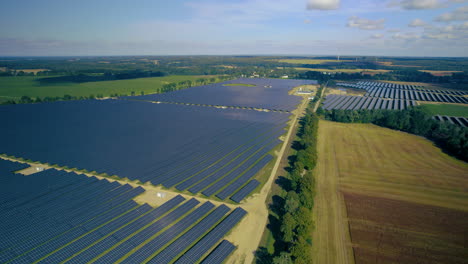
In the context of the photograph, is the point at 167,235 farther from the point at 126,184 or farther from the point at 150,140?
the point at 150,140

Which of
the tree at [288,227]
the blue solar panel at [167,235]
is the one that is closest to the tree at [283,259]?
the tree at [288,227]

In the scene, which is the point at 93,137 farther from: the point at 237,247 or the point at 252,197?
the point at 237,247

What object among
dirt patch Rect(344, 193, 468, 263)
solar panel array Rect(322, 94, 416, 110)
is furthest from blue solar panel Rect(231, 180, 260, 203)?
solar panel array Rect(322, 94, 416, 110)

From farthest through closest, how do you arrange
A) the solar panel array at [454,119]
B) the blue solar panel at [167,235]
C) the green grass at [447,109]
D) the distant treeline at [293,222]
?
the green grass at [447,109] → the solar panel array at [454,119] → the blue solar panel at [167,235] → the distant treeline at [293,222]

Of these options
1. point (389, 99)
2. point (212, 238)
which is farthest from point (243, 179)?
point (389, 99)

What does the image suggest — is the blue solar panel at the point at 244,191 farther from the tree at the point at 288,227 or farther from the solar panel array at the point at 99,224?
the tree at the point at 288,227

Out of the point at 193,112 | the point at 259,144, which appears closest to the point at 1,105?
the point at 193,112

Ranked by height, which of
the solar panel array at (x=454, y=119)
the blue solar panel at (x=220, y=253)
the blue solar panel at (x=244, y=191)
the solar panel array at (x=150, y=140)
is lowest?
the blue solar panel at (x=220, y=253)
